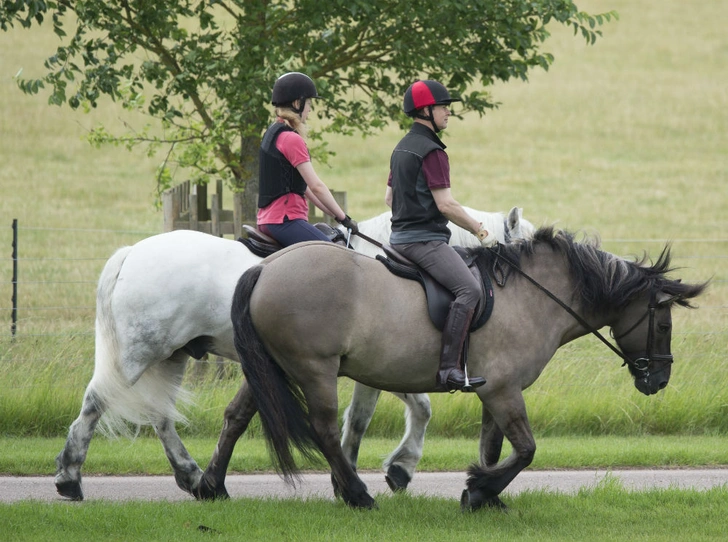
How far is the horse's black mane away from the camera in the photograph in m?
6.21

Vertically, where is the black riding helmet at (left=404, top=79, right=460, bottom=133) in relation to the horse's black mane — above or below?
above

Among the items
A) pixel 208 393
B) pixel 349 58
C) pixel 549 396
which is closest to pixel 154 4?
pixel 349 58

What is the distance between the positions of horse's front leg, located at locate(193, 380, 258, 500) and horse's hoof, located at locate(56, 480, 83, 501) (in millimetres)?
794

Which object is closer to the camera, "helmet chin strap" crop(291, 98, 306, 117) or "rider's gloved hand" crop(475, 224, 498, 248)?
"rider's gloved hand" crop(475, 224, 498, 248)

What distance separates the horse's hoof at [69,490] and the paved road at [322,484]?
7 centimetres

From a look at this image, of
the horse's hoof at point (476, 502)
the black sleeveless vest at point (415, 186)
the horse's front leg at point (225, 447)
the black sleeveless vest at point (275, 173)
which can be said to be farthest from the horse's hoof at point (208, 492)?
the black sleeveless vest at point (415, 186)

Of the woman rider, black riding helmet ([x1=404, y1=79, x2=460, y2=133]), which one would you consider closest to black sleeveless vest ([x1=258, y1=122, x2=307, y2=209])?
the woman rider

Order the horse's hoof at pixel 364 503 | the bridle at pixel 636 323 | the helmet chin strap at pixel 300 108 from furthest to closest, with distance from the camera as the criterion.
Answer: the helmet chin strap at pixel 300 108 < the bridle at pixel 636 323 < the horse's hoof at pixel 364 503

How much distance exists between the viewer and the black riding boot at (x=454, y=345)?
5746 mm

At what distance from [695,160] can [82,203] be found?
1951 cm

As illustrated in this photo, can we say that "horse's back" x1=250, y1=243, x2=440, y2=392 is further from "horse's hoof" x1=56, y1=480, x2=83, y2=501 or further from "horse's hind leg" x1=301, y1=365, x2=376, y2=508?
"horse's hoof" x1=56, y1=480, x2=83, y2=501

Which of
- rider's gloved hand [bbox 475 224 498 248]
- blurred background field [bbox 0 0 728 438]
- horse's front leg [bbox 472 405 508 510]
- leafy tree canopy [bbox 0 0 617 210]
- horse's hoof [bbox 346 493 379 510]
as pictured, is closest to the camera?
rider's gloved hand [bbox 475 224 498 248]

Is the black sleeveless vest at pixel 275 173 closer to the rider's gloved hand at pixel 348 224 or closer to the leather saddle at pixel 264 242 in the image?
the leather saddle at pixel 264 242

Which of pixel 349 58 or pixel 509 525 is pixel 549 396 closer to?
pixel 509 525
